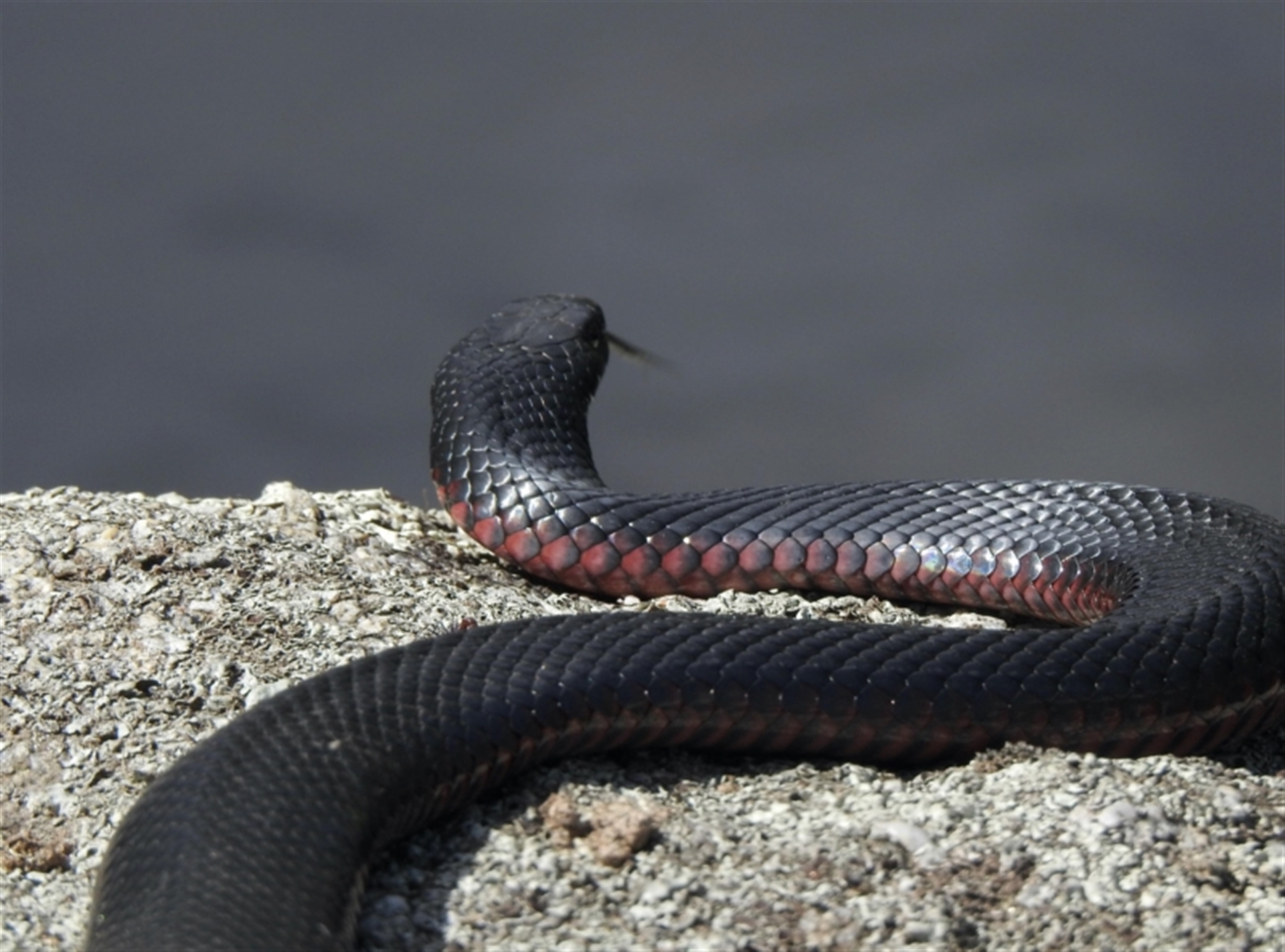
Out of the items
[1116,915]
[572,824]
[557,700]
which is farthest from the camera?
[557,700]

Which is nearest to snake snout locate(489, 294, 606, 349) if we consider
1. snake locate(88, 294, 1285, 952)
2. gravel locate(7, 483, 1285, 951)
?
snake locate(88, 294, 1285, 952)

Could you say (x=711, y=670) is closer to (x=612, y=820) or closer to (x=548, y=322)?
(x=612, y=820)

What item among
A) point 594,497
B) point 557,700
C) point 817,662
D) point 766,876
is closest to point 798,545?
point 594,497

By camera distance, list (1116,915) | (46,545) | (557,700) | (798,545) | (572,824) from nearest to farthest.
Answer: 1. (1116,915)
2. (572,824)
3. (557,700)
4. (46,545)
5. (798,545)

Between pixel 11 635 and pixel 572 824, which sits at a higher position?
pixel 11 635

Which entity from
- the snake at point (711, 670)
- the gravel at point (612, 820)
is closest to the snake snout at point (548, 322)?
the snake at point (711, 670)

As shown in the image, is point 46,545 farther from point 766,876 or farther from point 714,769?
point 766,876

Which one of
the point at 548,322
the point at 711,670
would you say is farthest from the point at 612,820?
the point at 548,322
